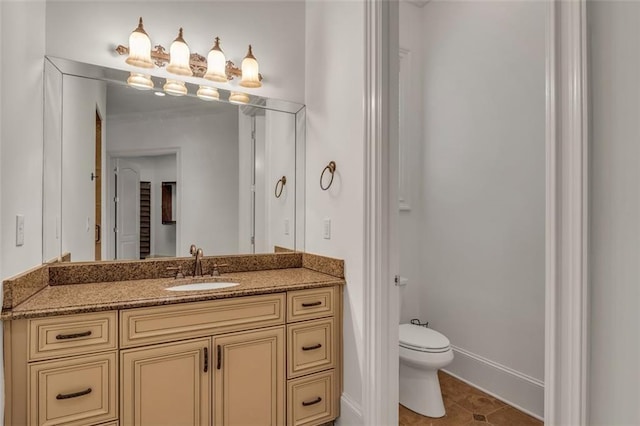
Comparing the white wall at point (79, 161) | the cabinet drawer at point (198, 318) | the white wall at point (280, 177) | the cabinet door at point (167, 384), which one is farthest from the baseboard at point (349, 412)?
the white wall at point (79, 161)

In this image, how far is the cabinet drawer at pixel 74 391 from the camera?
1271mm

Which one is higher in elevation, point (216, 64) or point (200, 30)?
point (200, 30)

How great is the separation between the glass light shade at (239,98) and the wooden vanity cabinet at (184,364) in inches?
47.9

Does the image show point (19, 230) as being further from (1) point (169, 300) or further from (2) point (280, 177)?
(2) point (280, 177)

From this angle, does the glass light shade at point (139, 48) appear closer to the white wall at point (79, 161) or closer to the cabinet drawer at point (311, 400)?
the white wall at point (79, 161)

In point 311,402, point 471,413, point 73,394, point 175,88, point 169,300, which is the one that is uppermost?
point 175,88

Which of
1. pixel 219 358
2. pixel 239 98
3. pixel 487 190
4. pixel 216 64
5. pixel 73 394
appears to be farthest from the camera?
pixel 487 190

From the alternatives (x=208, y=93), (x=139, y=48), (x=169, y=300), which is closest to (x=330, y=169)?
(x=208, y=93)

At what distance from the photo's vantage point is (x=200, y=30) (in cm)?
206

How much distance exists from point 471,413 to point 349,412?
83 centimetres

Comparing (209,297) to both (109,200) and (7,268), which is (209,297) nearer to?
(7,268)

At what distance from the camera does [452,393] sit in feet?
7.80

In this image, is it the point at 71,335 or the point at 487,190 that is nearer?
the point at 71,335

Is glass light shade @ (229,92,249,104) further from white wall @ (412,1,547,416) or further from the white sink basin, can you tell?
white wall @ (412,1,547,416)
